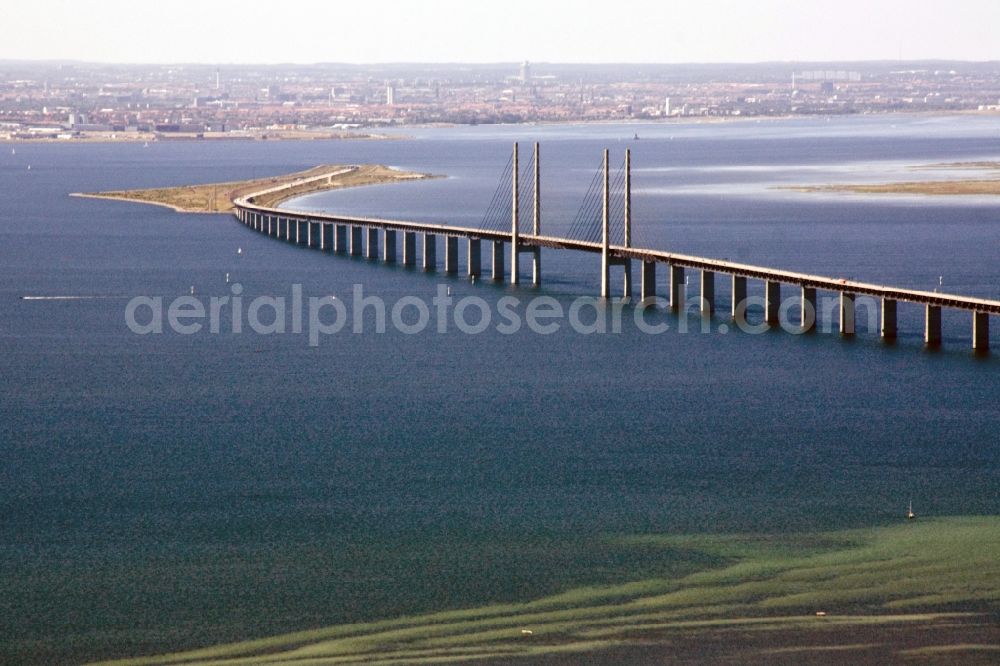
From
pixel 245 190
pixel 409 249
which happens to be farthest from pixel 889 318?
pixel 245 190

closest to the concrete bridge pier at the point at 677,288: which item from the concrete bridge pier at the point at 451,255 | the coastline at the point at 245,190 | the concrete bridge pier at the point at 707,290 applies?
the concrete bridge pier at the point at 707,290

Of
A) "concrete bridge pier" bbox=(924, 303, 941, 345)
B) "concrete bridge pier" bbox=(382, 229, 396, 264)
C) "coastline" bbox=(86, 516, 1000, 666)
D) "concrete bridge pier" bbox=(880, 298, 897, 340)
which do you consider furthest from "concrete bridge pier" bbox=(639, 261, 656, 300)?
"coastline" bbox=(86, 516, 1000, 666)

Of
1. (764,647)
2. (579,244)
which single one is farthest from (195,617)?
(579,244)

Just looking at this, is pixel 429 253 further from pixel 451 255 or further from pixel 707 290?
pixel 707 290

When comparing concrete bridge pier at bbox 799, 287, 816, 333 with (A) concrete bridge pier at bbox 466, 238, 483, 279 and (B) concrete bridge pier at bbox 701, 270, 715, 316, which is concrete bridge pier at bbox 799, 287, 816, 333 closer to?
(B) concrete bridge pier at bbox 701, 270, 715, 316

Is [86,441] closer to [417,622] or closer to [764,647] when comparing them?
[417,622]

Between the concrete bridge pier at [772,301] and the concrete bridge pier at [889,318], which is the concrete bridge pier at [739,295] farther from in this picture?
the concrete bridge pier at [889,318]
